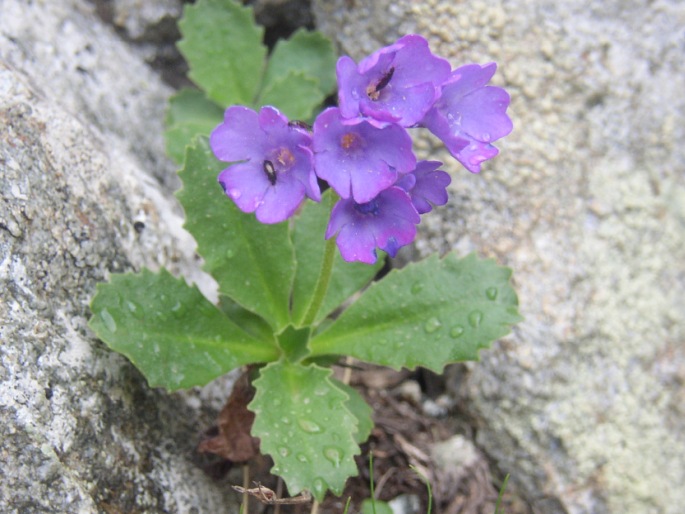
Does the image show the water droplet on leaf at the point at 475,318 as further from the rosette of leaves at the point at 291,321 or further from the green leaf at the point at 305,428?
the green leaf at the point at 305,428

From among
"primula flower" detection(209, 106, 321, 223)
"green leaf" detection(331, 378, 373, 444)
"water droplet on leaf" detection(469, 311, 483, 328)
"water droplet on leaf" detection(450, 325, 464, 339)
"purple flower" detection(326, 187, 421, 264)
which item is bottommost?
"green leaf" detection(331, 378, 373, 444)

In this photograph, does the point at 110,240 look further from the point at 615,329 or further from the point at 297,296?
the point at 615,329

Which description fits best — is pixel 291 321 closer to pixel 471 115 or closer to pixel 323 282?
pixel 323 282

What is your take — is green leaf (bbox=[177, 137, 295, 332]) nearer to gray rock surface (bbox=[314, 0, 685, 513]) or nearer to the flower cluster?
the flower cluster

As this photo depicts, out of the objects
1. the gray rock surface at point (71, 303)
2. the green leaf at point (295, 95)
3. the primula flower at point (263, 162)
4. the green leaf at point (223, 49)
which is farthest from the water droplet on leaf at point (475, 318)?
the green leaf at point (223, 49)

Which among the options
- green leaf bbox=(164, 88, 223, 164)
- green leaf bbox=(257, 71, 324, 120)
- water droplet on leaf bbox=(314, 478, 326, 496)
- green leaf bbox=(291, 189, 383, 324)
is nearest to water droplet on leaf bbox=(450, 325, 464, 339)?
green leaf bbox=(291, 189, 383, 324)

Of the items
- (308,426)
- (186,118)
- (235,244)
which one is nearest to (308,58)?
(186,118)
